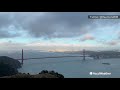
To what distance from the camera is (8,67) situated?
302 inches

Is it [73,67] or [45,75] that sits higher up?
[73,67]

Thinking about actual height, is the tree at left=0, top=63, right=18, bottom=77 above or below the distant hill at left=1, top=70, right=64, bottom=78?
above

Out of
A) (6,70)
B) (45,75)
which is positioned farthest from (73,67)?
(6,70)

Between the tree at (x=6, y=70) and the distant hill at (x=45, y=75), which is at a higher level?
the tree at (x=6, y=70)

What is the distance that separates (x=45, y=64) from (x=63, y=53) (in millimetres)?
317

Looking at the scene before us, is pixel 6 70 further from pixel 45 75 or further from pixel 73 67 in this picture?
pixel 73 67

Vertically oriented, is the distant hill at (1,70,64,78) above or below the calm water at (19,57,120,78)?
below
